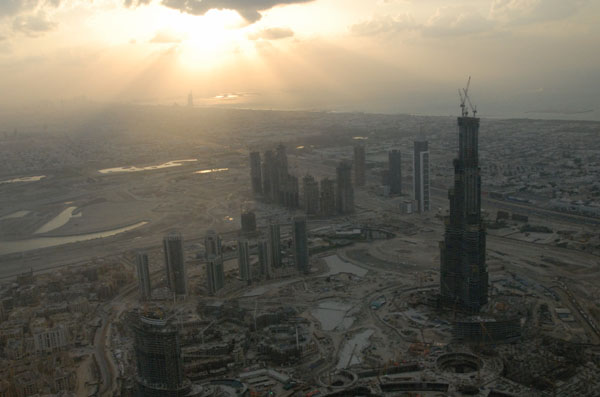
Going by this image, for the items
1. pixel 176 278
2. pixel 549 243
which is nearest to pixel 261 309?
pixel 176 278

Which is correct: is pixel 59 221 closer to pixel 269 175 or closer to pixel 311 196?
pixel 269 175

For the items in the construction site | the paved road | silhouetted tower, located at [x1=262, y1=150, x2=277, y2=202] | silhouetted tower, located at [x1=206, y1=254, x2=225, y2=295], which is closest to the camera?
the construction site

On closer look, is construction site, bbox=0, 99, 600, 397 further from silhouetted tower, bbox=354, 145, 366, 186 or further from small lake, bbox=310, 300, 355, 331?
silhouetted tower, bbox=354, 145, 366, 186

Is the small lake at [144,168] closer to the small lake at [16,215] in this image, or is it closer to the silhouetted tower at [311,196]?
the small lake at [16,215]

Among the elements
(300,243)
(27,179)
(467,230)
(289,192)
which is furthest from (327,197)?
(27,179)

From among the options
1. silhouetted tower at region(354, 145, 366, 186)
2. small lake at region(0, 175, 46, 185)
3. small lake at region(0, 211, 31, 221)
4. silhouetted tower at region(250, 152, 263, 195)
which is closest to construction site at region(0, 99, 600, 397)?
small lake at region(0, 211, 31, 221)

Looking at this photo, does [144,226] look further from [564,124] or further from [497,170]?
[564,124]

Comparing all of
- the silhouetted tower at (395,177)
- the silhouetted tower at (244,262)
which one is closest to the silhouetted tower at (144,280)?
the silhouetted tower at (244,262)
